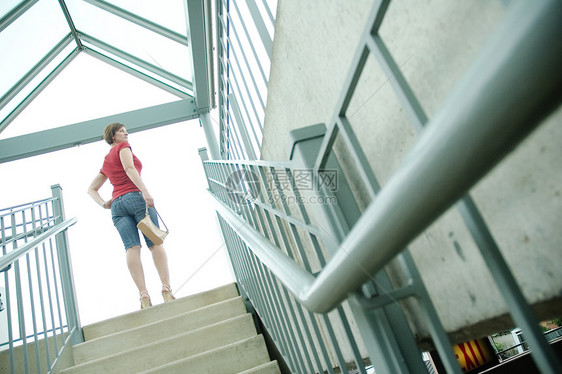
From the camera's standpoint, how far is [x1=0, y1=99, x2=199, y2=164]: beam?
4.15 metres

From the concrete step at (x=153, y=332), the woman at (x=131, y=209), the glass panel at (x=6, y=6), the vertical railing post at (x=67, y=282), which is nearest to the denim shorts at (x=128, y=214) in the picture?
the woman at (x=131, y=209)

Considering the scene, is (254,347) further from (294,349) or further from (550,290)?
(550,290)

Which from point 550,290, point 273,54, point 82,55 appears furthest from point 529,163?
point 82,55

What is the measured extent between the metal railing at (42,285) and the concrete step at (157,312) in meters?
0.11

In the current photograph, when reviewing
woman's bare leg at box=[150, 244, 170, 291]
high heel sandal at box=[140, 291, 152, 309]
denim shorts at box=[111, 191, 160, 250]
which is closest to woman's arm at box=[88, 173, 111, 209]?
denim shorts at box=[111, 191, 160, 250]

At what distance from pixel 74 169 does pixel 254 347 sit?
338cm

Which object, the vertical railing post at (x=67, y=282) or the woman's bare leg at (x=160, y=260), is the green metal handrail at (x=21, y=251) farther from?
the woman's bare leg at (x=160, y=260)

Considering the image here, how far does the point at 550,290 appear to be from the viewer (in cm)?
51

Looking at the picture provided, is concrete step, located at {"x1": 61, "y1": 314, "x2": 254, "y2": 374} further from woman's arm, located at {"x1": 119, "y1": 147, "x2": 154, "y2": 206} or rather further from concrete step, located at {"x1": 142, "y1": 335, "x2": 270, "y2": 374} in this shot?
woman's arm, located at {"x1": 119, "y1": 147, "x2": 154, "y2": 206}

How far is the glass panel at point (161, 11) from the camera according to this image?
145 inches

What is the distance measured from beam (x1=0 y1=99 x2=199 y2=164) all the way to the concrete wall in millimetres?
3631

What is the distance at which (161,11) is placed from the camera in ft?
12.6

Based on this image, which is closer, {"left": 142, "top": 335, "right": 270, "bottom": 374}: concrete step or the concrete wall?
the concrete wall

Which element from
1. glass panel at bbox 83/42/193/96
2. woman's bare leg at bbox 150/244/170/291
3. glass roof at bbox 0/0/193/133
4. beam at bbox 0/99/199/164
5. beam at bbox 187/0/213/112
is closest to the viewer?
woman's bare leg at bbox 150/244/170/291
